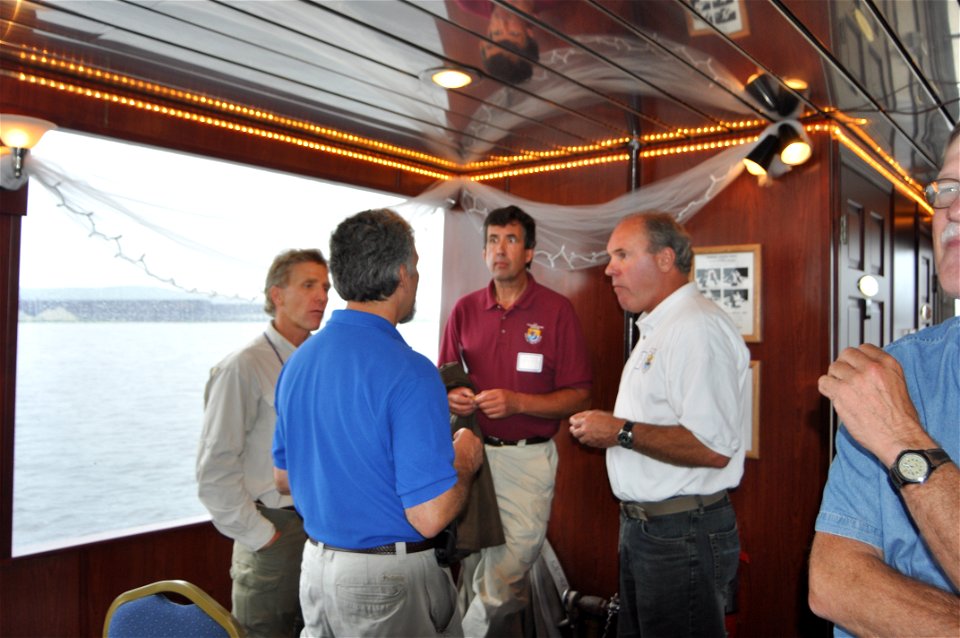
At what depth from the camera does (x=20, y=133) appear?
2.91 m

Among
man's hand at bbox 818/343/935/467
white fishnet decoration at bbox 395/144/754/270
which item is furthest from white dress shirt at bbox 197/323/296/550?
man's hand at bbox 818/343/935/467

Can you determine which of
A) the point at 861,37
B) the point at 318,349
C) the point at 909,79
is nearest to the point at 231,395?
the point at 318,349

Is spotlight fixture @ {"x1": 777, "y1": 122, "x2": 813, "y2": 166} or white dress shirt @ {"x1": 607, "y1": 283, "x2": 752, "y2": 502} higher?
spotlight fixture @ {"x1": 777, "y1": 122, "x2": 813, "y2": 166}

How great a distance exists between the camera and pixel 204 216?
11.5ft

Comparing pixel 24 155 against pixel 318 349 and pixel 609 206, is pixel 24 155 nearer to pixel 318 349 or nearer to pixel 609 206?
pixel 318 349

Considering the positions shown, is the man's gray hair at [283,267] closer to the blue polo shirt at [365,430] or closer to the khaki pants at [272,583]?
the khaki pants at [272,583]

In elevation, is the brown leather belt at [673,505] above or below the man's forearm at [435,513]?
below

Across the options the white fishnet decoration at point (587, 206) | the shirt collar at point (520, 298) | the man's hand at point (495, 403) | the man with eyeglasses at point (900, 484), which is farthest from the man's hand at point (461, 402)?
the man with eyeglasses at point (900, 484)

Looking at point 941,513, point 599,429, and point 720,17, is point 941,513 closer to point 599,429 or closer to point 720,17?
point 599,429

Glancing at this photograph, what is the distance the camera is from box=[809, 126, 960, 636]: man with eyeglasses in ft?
3.14

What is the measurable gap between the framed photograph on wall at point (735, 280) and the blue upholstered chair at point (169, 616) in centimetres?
288

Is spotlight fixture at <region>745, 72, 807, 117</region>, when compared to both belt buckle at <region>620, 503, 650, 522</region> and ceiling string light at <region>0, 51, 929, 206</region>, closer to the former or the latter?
ceiling string light at <region>0, 51, 929, 206</region>

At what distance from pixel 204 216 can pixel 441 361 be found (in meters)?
1.35

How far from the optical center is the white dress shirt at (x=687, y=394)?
7.84 feet
